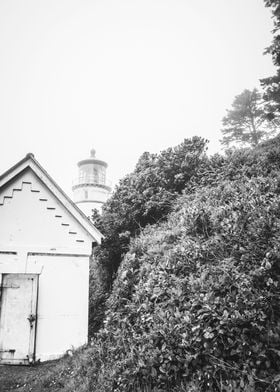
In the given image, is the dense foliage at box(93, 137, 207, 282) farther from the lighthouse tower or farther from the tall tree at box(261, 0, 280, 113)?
the lighthouse tower

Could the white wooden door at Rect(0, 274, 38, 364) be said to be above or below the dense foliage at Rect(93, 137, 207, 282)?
below

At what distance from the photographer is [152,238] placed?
30.2 ft

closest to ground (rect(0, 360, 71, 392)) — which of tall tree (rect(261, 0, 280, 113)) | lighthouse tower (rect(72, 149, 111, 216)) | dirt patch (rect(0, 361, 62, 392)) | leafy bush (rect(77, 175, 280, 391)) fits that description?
dirt patch (rect(0, 361, 62, 392))

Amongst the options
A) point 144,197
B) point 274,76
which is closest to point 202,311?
point 144,197

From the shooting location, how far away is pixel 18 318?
317 inches

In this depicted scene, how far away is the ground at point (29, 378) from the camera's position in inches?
251

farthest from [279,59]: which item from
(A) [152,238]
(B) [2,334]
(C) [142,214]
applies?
(B) [2,334]

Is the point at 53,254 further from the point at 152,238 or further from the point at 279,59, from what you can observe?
the point at 279,59

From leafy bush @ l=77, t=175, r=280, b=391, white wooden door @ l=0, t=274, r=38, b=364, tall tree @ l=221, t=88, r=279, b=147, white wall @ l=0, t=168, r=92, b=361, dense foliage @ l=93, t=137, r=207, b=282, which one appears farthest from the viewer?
tall tree @ l=221, t=88, r=279, b=147

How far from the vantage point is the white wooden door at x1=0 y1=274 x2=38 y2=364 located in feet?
25.5

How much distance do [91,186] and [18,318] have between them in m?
24.3

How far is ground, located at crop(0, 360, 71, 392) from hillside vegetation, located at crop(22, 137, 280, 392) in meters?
0.16

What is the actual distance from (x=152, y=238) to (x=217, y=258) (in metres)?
3.57

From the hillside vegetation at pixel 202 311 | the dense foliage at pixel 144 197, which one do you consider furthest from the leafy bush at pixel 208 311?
the dense foliage at pixel 144 197
